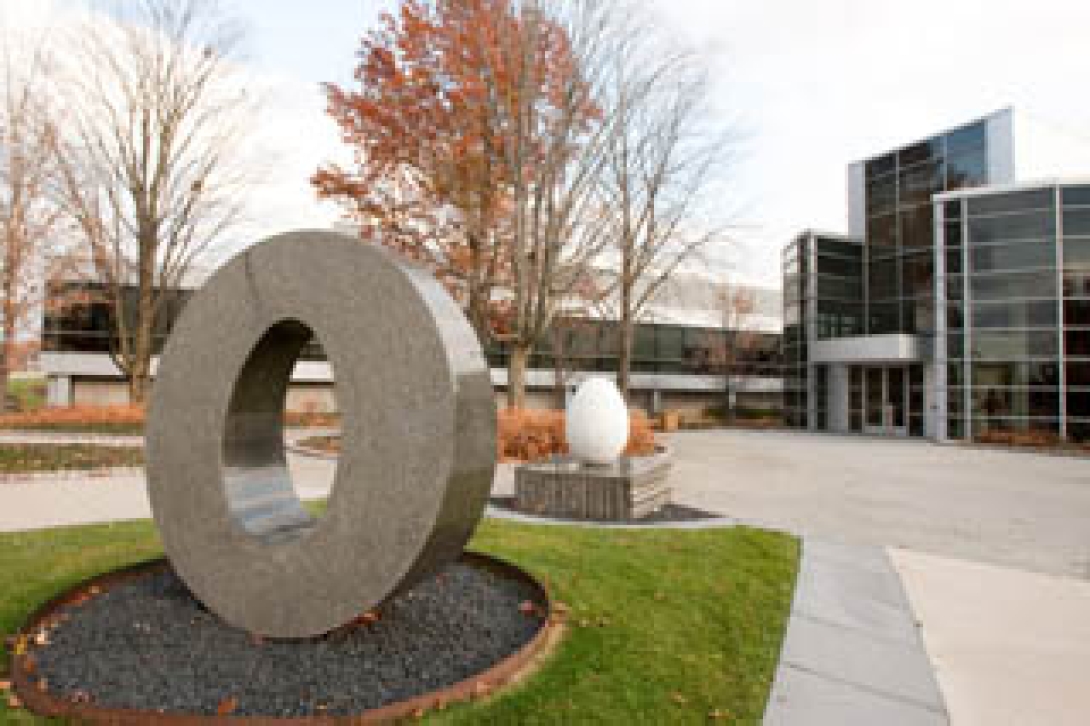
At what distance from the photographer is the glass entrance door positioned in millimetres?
28078

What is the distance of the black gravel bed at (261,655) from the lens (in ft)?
10.8

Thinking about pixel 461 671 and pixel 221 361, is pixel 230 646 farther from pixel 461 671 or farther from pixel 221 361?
pixel 221 361

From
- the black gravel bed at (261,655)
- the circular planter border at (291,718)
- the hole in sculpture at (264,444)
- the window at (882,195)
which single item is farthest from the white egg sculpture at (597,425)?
the window at (882,195)

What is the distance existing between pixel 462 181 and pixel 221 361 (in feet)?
42.2

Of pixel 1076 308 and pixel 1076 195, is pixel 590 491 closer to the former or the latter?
pixel 1076 308

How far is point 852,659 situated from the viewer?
14.1ft

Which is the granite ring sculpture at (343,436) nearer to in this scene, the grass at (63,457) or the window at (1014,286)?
the grass at (63,457)

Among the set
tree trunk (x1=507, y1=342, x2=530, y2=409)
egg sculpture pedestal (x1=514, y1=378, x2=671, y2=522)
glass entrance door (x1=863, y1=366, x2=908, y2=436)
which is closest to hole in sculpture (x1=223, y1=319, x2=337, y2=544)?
egg sculpture pedestal (x1=514, y1=378, x2=671, y2=522)

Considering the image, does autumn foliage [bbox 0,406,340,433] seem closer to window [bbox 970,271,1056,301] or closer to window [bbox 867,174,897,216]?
window [bbox 970,271,1056,301]

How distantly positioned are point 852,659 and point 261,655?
150 inches

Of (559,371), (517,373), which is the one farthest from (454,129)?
(559,371)

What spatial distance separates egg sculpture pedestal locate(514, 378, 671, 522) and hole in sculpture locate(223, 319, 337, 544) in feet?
14.5

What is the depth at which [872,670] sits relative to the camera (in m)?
4.14

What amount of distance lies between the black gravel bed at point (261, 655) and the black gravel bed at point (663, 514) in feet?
11.7
